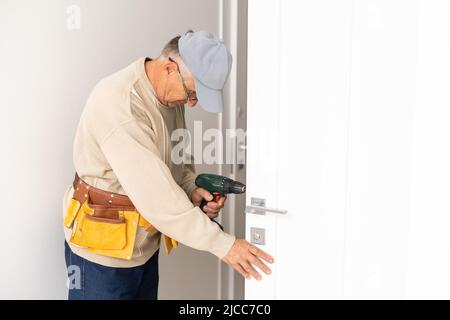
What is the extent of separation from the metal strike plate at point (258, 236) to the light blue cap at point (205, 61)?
0.40 meters

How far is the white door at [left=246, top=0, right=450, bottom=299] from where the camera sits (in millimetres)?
1244

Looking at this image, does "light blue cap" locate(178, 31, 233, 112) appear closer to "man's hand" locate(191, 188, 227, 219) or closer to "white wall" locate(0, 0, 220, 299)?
"man's hand" locate(191, 188, 227, 219)

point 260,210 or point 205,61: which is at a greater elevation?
point 205,61

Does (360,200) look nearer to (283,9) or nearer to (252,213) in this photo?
(252,213)

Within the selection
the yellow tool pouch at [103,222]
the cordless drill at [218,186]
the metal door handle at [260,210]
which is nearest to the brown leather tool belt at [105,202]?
the yellow tool pouch at [103,222]

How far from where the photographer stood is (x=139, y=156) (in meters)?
1.42

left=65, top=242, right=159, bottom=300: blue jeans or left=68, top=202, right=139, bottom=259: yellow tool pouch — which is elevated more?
left=68, top=202, right=139, bottom=259: yellow tool pouch

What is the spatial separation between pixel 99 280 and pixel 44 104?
0.61m

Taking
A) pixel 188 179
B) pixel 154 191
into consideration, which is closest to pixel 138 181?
pixel 154 191

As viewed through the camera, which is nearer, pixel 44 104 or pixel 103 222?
pixel 103 222

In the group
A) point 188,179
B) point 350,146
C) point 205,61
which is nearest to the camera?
point 350,146

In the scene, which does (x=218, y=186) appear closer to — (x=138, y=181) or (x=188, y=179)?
(x=188, y=179)

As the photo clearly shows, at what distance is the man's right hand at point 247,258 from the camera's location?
146 cm

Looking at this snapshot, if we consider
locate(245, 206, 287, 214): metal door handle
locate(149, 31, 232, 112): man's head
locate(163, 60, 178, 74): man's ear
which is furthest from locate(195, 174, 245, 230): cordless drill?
locate(163, 60, 178, 74): man's ear
